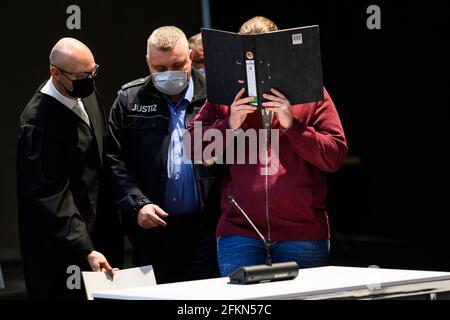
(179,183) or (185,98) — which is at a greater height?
(185,98)

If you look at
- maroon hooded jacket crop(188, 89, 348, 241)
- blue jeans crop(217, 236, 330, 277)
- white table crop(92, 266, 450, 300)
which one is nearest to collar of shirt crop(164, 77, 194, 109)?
maroon hooded jacket crop(188, 89, 348, 241)

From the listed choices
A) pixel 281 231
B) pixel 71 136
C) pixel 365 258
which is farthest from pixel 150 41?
pixel 365 258

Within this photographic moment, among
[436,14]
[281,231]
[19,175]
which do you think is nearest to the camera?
[281,231]

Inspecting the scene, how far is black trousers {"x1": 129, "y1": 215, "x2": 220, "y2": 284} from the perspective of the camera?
11.8 ft

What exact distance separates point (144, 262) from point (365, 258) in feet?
12.9

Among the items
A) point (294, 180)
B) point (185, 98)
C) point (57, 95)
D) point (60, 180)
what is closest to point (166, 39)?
point (185, 98)

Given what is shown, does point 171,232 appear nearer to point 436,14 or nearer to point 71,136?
point 71,136

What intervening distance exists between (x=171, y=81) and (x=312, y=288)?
1.33 metres

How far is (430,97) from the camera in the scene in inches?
295

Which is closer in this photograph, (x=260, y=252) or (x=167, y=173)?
(x=260, y=252)

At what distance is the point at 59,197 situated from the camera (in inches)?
134

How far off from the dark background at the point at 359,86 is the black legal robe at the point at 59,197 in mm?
2450

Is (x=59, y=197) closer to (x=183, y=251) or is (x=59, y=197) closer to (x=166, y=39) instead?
(x=183, y=251)

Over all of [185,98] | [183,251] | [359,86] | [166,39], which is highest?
[166,39]
